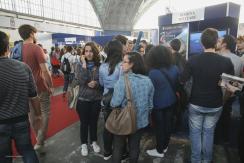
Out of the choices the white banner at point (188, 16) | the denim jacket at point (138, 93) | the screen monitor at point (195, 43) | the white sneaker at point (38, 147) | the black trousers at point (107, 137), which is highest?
the white banner at point (188, 16)

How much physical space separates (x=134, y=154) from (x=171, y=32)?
5268 mm

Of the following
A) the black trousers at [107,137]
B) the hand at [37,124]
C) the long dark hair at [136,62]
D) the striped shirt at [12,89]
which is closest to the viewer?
the striped shirt at [12,89]

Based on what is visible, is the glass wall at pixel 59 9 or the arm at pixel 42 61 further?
the glass wall at pixel 59 9

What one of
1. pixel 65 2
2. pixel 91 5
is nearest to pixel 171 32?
pixel 65 2

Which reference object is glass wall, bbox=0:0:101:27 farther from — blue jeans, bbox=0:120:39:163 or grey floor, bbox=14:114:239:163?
blue jeans, bbox=0:120:39:163

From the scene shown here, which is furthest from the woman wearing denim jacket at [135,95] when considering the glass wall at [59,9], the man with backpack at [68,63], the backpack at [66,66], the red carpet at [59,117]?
the glass wall at [59,9]

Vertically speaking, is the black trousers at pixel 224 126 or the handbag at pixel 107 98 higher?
the handbag at pixel 107 98

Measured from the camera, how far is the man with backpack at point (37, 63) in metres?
2.88

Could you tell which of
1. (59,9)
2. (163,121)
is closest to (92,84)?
(163,121)

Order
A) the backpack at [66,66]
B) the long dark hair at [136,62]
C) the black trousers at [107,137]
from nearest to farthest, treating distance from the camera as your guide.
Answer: the long dark hair at [136,62] → the black trousers at [107,137] → the backpack at [66,66]

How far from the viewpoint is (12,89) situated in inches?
74.0

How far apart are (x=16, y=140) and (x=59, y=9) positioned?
Result: 27.0 metres

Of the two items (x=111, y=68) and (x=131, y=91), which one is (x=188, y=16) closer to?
(x=111, y=68)

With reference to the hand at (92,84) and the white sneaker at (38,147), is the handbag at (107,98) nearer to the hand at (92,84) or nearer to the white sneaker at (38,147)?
the hand at (92,84)
